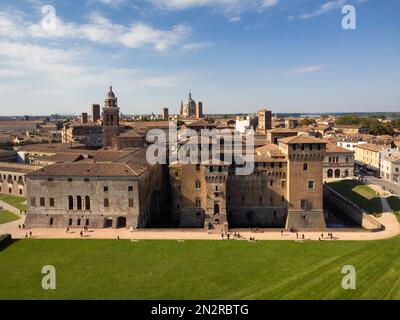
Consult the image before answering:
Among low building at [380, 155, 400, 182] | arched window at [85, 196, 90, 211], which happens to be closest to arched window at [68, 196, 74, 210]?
arched window at [85, 196, 90, 211]

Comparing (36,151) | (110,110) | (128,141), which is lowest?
(36,151)

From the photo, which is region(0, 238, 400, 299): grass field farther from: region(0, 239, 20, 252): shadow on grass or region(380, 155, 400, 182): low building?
region(380, 155, 400, 182): low building

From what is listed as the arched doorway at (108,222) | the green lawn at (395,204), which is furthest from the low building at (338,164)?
the arched doorway at (108,222)

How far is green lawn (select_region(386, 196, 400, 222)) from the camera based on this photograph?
55431mm

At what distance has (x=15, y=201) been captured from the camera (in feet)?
223

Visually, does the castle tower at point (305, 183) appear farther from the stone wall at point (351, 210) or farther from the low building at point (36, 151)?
the low building at point (36, 151)

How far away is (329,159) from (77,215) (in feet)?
181

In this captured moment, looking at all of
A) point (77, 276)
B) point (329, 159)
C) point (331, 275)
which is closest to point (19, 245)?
point (77, 276)

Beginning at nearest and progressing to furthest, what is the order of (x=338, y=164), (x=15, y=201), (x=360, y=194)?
(x=360, y=194) < (x=15, y=201) < (x=338, y=164)

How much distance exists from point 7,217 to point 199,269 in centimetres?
3402

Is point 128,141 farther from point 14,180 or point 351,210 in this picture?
point 351,210

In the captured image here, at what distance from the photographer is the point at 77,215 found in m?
51.0

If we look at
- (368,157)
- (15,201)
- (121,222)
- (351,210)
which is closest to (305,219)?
(351,210)
